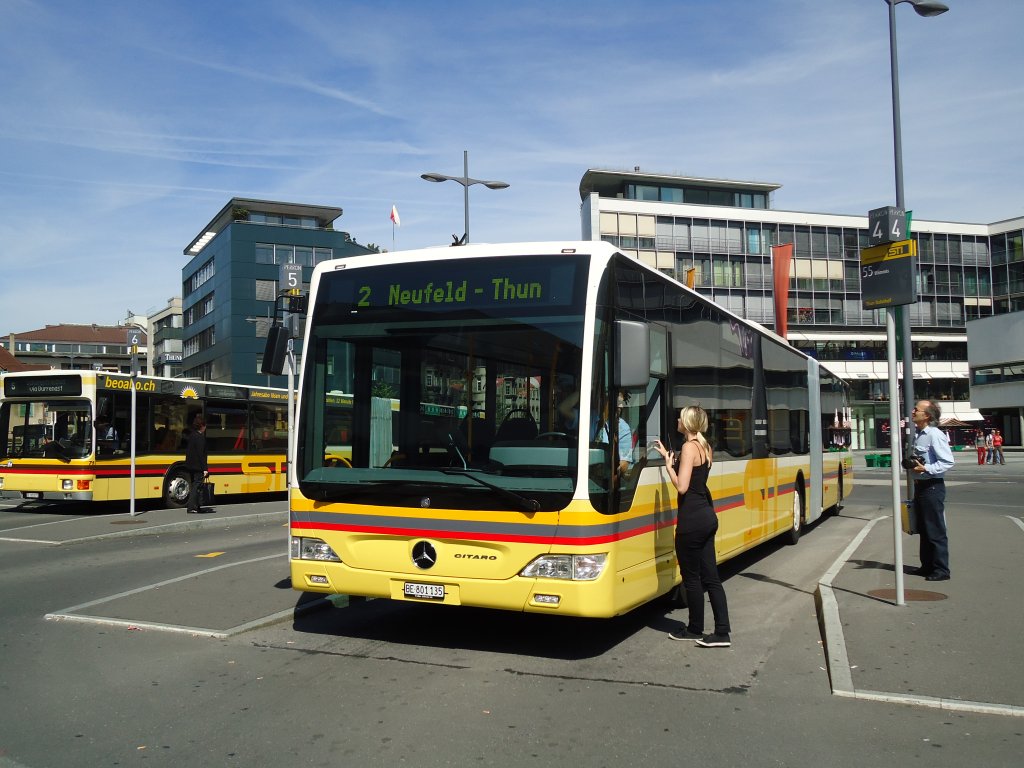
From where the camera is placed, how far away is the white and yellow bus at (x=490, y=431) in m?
6.44

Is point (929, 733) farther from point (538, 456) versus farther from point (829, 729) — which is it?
point (538, 456)

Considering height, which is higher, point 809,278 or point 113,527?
point 809,278

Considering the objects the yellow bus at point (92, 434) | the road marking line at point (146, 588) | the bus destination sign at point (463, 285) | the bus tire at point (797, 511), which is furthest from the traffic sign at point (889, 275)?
the yellow bus at point (92, 434)

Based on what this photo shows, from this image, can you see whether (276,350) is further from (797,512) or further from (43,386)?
(43,386)

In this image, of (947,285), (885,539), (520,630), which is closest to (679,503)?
(520,630)

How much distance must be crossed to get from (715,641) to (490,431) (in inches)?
93.9

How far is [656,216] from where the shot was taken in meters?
69.6

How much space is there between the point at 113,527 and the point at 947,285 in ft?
247

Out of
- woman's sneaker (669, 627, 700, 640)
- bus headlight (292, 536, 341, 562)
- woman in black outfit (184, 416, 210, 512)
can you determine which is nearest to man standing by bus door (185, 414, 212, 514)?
woman in black outfit (184, 416, 210, 512)

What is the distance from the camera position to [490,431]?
6.89 metres

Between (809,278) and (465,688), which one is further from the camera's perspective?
(809,278)

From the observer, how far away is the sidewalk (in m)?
5.79

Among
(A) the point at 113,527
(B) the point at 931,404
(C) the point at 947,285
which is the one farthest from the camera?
(C) the point at 947,285

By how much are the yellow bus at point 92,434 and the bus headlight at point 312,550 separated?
42.8ft
